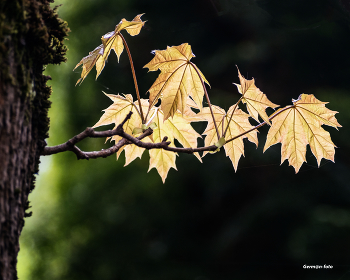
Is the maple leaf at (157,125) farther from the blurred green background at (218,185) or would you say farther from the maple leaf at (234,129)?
the blurred green background at (218,185)

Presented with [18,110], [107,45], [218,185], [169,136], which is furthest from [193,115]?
[218,185]

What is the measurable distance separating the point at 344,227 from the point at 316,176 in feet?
0.92

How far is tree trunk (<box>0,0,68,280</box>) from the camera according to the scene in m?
0.28

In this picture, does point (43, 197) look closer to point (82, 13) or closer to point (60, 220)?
point (60, 220)

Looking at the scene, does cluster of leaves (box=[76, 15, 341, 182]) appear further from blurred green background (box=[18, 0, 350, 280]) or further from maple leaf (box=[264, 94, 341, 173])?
blurred green background (box=[18, 0, 350, 280])

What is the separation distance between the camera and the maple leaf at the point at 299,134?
2.25 feet

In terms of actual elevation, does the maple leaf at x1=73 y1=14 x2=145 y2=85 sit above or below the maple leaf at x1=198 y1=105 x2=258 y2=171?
above

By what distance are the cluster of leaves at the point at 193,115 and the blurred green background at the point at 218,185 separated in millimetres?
712

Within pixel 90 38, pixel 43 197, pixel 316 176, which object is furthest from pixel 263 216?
pixel 90 38

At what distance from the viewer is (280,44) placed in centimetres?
150

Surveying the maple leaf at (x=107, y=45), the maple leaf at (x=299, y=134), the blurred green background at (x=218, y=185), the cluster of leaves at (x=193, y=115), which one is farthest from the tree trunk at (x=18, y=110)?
the blurred green background at (x=218, y=185)

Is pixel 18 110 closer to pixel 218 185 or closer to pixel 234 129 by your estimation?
pixel 234 129

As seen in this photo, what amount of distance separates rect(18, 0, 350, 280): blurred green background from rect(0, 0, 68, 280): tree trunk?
1.16 meters

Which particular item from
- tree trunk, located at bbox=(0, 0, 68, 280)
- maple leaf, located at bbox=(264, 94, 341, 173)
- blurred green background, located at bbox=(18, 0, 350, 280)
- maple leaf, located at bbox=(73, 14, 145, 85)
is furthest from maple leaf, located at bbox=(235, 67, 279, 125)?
blurred green background, located at bbox=(18, 0, 350, 280)
